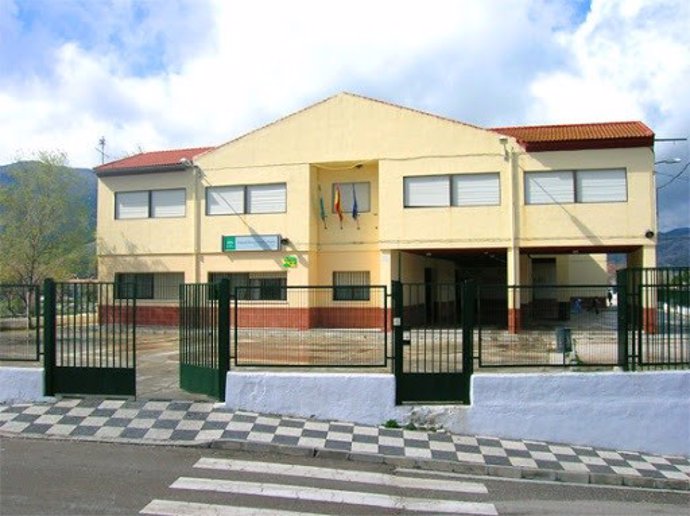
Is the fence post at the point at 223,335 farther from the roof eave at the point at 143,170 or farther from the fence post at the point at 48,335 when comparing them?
the roof eave at the point at 143,170

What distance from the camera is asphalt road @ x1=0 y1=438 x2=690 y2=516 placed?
20.1ft

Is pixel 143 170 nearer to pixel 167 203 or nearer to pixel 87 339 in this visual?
pixel 167 203

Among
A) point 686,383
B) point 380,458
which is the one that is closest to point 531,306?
point 686,383

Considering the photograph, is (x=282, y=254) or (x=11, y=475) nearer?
(x=11, y=475)

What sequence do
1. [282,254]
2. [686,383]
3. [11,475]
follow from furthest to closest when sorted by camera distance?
[282,254] → [686,383] → [11,475]

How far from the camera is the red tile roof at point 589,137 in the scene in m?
22.1

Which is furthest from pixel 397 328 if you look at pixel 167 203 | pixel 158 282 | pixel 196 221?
pixel 158 282

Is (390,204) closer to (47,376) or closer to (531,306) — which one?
(531,306)

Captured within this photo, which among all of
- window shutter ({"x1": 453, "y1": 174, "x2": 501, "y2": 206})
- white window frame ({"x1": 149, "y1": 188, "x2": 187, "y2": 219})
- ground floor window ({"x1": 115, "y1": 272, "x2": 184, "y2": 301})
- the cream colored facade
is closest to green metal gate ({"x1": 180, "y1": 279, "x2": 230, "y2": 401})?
the cream colored facade

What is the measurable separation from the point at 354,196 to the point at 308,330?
626 inches

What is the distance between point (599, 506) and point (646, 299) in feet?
12.8

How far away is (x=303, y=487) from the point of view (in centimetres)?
684

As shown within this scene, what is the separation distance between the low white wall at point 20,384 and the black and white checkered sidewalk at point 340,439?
0.80 feet

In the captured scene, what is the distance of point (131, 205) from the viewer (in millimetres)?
27141
